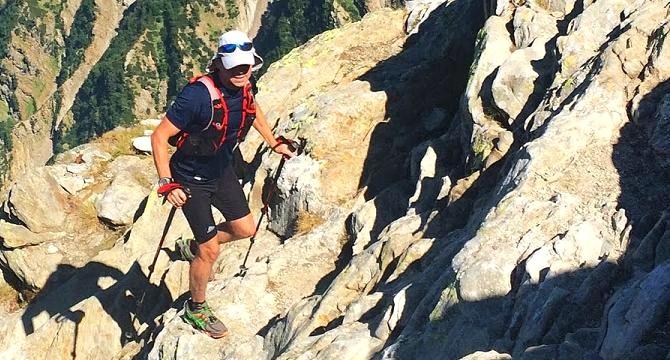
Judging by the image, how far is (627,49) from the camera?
1090cm

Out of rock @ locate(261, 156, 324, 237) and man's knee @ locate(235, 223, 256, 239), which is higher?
man's knee @ locate(235, 223, 256, 239)

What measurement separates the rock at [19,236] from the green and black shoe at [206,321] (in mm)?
13096

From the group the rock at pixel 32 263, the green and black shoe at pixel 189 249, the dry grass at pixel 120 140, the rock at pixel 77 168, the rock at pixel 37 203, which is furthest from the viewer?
the dry grass at pixel 120 140

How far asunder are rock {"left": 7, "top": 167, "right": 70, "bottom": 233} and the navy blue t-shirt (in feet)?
49.0

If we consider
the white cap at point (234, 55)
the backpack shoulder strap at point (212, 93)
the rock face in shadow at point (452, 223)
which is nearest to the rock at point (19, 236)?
the rock face in shadow at point (452, 223)

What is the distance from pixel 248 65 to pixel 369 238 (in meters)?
5.45

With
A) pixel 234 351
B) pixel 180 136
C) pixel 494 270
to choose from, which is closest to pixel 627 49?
pixel 494 270

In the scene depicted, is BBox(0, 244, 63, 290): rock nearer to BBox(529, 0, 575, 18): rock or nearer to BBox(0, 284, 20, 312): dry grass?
BBox(0, 284, 20, 312): dry grass

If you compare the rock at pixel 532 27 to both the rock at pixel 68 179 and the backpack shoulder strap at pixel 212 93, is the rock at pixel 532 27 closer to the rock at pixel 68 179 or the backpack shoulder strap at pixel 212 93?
the backpack shoulder strap at pixel 212 93

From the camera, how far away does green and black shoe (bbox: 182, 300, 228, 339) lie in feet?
40.8

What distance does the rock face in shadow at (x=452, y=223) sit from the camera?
773cm

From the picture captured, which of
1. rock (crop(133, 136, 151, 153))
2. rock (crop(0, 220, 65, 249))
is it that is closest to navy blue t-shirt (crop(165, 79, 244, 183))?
rock (crop(0, 220, 65, 249))

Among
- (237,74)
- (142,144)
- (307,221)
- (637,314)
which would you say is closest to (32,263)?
(142,144)

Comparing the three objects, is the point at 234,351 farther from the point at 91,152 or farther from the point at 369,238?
the point at 91,152
